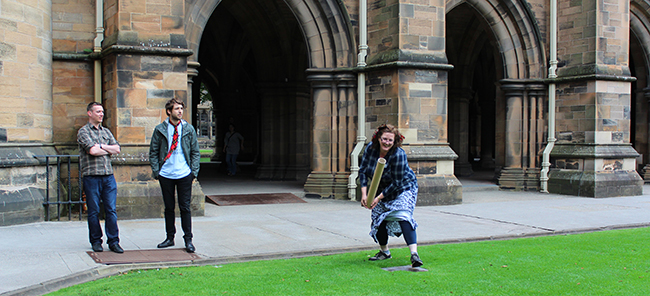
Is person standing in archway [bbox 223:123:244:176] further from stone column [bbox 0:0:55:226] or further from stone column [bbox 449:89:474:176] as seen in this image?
stone column [bbox 0:0:55:226]

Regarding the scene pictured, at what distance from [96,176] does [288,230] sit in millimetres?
2469

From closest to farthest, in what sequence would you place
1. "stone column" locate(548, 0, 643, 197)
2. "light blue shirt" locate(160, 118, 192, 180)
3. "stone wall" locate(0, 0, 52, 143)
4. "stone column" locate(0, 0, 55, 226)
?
1. "light blue shirt" locate(160, 118, 192, 180)
2. "stone column" locate(0, 0, 55, 226)
3. "stone wall" locate(0, 0, 52, 143)
4. "stone column" locate(548, 0, 643, 197)

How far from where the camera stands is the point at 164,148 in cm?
556

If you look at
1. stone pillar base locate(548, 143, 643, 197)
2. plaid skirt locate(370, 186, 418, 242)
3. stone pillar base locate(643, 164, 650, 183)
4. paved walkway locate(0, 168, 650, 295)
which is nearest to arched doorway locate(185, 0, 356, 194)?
paved walkway locate(0, 168, 650, 295)

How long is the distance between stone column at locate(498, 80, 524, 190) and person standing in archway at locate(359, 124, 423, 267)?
8.54 metres

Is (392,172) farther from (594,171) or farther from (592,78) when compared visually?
(592,78)

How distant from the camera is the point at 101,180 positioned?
5547mm

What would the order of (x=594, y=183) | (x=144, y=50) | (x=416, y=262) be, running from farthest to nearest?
(x=594, y=183) → (x=144, y=50) → (x=416, y=262)

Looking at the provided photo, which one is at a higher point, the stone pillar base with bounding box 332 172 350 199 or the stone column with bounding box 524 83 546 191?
the stone column with bounding box 524 83 546 191

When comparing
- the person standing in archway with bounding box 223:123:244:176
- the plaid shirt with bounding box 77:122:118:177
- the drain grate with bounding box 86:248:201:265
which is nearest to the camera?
the drain grate with bounding box 86:248:201:265

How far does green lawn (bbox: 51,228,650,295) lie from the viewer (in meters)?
4.15

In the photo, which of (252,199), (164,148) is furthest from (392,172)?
(252,199)

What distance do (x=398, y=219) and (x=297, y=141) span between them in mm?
9587

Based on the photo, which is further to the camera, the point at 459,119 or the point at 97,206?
the point at 459,119
